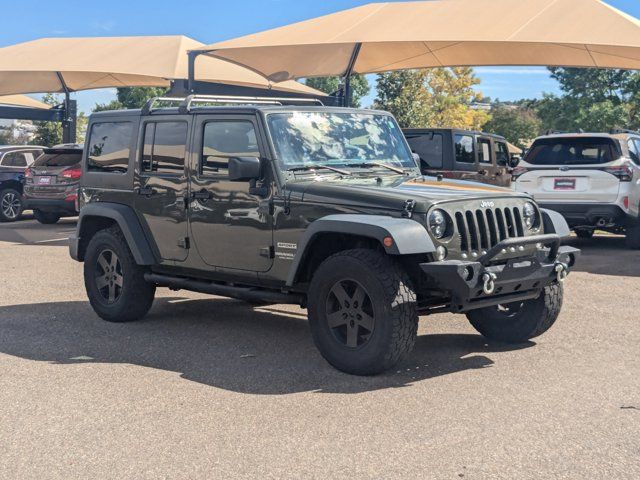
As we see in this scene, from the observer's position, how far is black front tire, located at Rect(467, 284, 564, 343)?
6.82 metres

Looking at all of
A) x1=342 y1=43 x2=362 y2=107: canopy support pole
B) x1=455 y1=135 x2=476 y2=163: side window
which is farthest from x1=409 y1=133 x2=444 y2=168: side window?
x1=342 y1=43 x2=362 y2=107: canopy support pole

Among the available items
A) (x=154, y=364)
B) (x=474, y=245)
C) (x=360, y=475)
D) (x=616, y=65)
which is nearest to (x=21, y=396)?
(x=154, y=364)

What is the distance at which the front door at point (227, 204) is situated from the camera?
6805 millimetres

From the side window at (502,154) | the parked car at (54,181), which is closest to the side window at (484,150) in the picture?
the side window at (502,154)

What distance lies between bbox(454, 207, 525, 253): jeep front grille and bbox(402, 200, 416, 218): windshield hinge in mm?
321

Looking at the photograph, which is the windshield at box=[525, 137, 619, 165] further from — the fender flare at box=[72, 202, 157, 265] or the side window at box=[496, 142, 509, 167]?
the fender flare at box=[72, 202, 157, 265]

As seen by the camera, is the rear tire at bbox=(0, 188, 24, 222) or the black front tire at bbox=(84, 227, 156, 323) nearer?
the black front tire at bbox=(84, 227, 156, 323)

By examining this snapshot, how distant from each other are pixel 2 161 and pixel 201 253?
14.1 m

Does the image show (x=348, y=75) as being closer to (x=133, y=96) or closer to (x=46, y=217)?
(x=46, y=217)

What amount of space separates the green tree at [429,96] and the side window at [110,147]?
153 feet

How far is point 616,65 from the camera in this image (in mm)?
16922

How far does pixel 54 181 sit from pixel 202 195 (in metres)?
11.5

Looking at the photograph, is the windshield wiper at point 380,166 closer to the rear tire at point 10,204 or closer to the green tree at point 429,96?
the rear tire at point 10,204

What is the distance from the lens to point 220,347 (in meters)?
7.14
